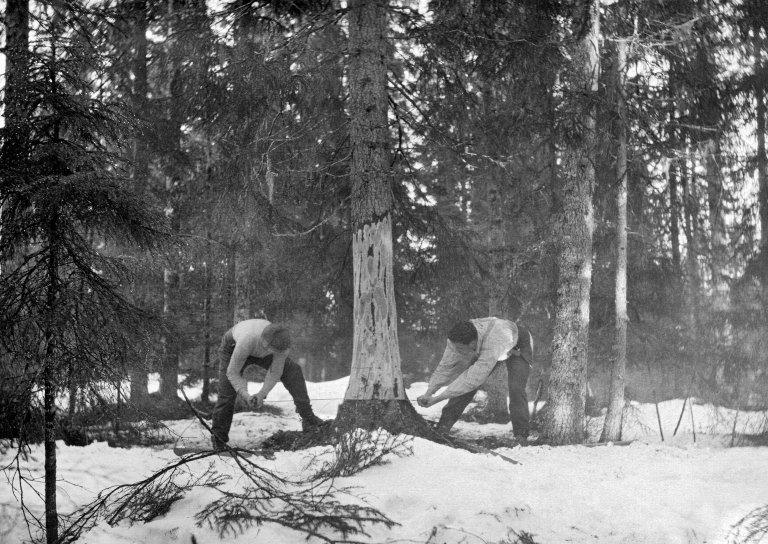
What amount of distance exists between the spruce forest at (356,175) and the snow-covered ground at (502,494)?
1.98 feet

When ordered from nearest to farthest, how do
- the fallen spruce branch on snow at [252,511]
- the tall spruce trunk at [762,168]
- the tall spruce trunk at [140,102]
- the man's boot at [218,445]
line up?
the fallen spruce branch on snow at [252,511], the man's boot at [218,445], the tall spruce trunk at [140,102], the tall spruce trunk at [762,168]

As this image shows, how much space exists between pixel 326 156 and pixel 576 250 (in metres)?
4.02

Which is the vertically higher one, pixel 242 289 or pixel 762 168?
pixel 762 168

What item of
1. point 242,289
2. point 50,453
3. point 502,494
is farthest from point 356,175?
point 242,289

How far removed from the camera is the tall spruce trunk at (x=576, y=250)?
26.2 ft

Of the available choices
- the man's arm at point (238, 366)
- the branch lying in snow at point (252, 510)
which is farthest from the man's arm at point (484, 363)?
the branch lying in snow at point (252, 510)

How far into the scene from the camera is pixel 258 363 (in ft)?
28.1

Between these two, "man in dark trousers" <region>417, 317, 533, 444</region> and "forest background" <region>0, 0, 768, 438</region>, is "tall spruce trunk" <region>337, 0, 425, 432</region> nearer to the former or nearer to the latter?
"forest background" <region>0, 0, 768, 438</region>

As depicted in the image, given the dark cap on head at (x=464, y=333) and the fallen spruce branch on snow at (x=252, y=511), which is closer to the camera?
the fallen spruce branch on snow at (x=252, y=511)

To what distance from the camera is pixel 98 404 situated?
166 inches

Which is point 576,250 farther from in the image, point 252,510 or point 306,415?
point 252,510

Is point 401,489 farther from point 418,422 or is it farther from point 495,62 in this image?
point 495,62

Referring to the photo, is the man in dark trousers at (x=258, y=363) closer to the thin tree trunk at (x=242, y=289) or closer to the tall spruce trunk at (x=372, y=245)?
the tall spruce trunk at (x=372, y=245)

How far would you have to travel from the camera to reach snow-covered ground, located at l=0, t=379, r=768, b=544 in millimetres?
4070
